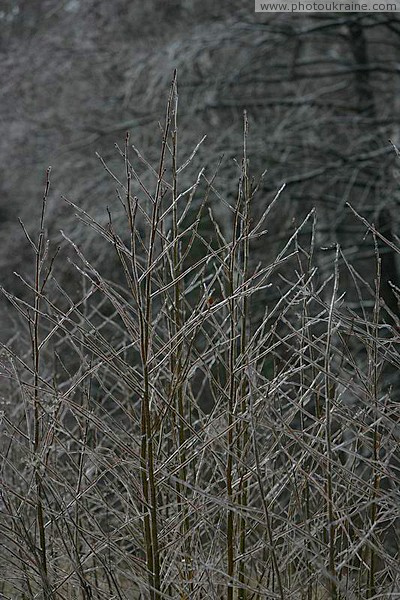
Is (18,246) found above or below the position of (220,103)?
below

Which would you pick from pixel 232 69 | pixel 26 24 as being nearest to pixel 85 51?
pixel 232 69

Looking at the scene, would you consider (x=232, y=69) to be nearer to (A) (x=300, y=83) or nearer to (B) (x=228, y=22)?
(B) (x=228, y=22)

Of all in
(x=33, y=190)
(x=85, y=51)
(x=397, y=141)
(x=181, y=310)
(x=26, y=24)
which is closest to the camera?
(x=181, y=310)

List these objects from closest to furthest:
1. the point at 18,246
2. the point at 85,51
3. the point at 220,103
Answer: the point at 220,103, the point at 85,51, the point at 18,246

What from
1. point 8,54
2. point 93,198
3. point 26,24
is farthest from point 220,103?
point 26,24

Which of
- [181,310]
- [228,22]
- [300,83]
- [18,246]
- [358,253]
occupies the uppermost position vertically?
[181,310]

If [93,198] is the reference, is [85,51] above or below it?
above

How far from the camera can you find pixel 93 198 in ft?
28.7

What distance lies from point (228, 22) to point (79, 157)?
6.84 feet

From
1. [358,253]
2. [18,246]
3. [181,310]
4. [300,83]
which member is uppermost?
[181,310]

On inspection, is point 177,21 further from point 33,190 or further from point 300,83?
point 33,190

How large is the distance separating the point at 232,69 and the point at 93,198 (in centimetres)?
168

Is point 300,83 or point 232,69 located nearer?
point 232,69

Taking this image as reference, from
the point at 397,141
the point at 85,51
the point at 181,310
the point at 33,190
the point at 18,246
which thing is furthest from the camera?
the point at 33,190
